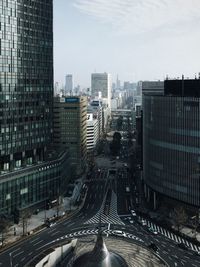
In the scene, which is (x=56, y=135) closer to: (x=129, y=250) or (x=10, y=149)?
(x=10, y=149)

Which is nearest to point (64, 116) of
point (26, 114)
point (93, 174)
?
point (93, 174)

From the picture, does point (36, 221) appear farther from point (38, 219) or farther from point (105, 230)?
point (105, 230)

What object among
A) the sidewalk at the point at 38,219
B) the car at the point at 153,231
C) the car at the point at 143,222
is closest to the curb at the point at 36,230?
the sidewalk at the point at 38,219

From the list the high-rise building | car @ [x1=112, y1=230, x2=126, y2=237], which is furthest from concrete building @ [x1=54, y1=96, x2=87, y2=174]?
car @ [x1=112, y1=230, x2=126, y2=237]

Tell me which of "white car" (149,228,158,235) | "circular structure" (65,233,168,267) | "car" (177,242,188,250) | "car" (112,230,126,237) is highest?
"circular structure" (65,233,168,267)

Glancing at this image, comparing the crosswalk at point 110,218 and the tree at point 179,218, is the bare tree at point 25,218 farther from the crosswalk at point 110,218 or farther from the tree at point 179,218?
the tree at point 179,218

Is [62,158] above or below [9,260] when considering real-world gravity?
above

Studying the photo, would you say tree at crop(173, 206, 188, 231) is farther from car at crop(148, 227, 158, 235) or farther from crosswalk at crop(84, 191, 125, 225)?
crosswalk at crop(84, 191, 125, 225)
